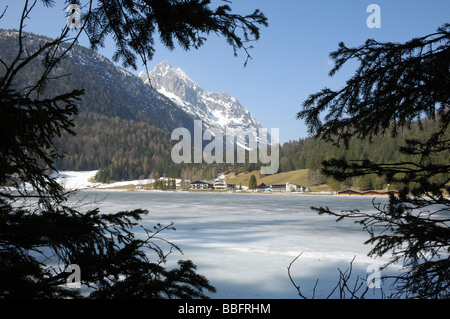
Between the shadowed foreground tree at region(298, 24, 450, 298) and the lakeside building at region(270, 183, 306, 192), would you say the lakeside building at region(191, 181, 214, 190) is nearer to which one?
the lakeside building at region(270, 183, 306, 192)

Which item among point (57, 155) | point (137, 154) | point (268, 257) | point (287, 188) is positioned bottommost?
point (287, 188)

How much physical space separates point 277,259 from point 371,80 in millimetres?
7559

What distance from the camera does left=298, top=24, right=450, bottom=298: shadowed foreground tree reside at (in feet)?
9.24

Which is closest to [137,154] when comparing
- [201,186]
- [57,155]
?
[201,186]

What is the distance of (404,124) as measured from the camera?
3.43 metres

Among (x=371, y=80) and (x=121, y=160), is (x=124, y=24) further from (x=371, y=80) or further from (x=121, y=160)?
(x=121, y=160)

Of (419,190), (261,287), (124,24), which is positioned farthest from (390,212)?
(261,287)

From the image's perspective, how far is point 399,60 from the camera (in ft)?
10.1

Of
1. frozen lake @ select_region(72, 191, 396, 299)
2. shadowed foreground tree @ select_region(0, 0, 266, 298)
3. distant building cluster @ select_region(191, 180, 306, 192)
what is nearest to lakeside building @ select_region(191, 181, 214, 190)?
distant building cluster @ select_region(191, 180, 306, 192)

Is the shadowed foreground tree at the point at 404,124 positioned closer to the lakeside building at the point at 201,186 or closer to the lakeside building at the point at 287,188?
the lakeside building at the point at 287,188

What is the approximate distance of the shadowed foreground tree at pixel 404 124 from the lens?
9.24ft

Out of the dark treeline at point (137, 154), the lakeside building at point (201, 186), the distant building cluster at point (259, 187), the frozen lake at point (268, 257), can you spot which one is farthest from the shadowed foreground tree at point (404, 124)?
the lakeside building at point (201, 186)

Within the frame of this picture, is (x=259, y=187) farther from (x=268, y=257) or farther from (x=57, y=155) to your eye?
(x=57, y=155)

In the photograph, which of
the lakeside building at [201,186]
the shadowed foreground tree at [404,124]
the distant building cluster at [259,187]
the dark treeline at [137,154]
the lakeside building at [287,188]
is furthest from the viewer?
the dark treeline at [137,154]
